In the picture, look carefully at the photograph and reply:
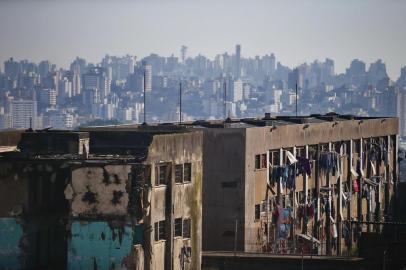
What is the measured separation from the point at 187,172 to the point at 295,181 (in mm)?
12714

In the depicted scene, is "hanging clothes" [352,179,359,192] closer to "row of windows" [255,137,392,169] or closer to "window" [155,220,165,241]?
"row of windows" [255,137,392,169]

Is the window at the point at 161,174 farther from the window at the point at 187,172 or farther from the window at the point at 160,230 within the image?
the window at the point at 187,172

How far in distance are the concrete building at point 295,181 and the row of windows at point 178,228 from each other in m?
6.89

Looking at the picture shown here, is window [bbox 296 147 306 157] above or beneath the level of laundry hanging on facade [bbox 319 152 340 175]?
above

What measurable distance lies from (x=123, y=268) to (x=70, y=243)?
120 cm

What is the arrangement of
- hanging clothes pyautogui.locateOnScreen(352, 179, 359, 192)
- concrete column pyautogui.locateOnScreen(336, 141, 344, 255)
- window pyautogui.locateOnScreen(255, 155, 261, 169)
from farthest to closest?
1. hanging clothes pyautogui.locateOnScreen(352, 179, 359, 192)
2. concrete column pyautogui.locateOnScreen(336, 141, 344, 255)
3. window pyautogui.locateOnScreen(255, 155, 261, 169)

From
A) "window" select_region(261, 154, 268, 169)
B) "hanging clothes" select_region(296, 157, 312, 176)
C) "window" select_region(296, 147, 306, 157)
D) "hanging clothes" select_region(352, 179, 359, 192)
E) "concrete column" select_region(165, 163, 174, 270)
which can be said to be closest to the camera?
"concrete column" select_region(165, 163, 174, 270)

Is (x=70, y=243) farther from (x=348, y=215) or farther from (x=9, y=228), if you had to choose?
(x=348, y=215)

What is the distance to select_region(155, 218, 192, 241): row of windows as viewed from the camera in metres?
31.7

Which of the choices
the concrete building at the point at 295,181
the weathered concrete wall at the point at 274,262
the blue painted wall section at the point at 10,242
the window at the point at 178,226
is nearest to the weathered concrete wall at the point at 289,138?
the concrete building at the point at 295,181

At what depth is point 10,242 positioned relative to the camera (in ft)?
102

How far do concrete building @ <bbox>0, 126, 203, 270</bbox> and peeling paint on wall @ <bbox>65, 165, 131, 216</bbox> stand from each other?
0.02 metres

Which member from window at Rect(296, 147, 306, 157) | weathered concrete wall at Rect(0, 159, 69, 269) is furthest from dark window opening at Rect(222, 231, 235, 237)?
weathered concrete wall at Rect(0, 159, 69, 269)

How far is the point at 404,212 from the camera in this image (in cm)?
5722
